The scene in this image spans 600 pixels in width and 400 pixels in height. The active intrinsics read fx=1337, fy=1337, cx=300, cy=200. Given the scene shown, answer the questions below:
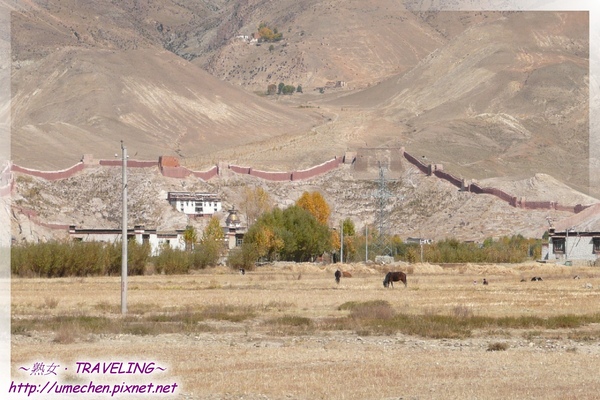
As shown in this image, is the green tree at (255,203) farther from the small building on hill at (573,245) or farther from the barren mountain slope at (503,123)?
the small building on hill at (573,245)

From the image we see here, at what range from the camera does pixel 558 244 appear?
84.2 metres

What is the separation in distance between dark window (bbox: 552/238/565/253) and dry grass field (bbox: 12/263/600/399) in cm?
4063

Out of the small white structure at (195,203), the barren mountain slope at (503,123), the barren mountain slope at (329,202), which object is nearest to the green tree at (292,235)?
the barren mountain slope at (329,202)

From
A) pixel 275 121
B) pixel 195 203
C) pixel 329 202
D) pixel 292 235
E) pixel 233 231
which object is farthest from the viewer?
pixel 275 121

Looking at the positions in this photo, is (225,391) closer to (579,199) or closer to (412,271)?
(412,271)

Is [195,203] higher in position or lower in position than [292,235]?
higher

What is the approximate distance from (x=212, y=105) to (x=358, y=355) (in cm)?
15231

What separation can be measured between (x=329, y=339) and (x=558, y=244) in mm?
60923

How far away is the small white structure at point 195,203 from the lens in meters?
110

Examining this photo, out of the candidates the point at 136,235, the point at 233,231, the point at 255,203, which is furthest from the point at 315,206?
the point at 136,235

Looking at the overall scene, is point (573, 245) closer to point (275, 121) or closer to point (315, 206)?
point (315, 206)

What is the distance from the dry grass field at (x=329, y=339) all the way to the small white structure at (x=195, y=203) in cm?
6656

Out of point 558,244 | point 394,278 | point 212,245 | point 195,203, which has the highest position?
point 195,203

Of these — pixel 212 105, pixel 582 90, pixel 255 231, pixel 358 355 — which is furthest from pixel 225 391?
pixel 582 90
